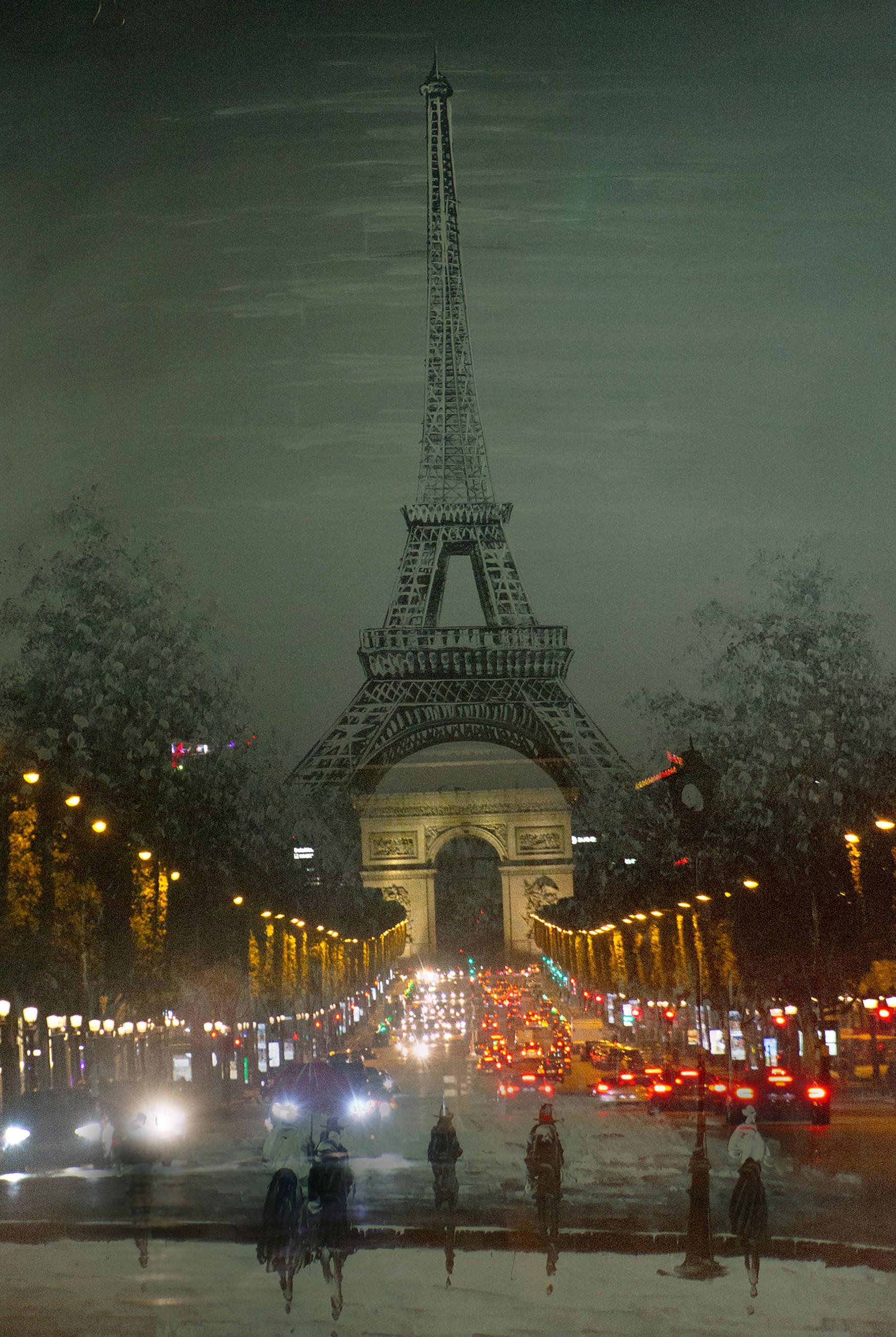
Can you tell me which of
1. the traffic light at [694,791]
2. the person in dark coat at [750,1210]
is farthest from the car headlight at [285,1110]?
the traffic light at [694,791]

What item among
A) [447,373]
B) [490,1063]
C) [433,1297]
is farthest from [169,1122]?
[447,373]

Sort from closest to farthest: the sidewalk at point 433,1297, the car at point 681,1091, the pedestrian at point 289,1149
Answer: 1. the sidewalk at point 433,1297
2. the pedestrian at point 289,1149
3. the car at point 681,1091

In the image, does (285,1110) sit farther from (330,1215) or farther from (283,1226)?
(283,1226)

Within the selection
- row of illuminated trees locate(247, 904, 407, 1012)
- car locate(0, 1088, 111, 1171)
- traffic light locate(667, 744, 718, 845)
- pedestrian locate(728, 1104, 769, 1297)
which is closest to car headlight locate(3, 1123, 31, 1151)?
car locate(0, 1088, 111, 1171)

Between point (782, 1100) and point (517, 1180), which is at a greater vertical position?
point (782, 1100)

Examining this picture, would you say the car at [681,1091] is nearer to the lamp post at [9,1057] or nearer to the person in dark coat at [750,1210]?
the lamp post at [9,1057]

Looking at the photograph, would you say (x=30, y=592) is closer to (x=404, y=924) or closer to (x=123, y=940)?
(x=123, y=940)

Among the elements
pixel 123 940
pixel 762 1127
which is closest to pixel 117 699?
pixel 123 940
